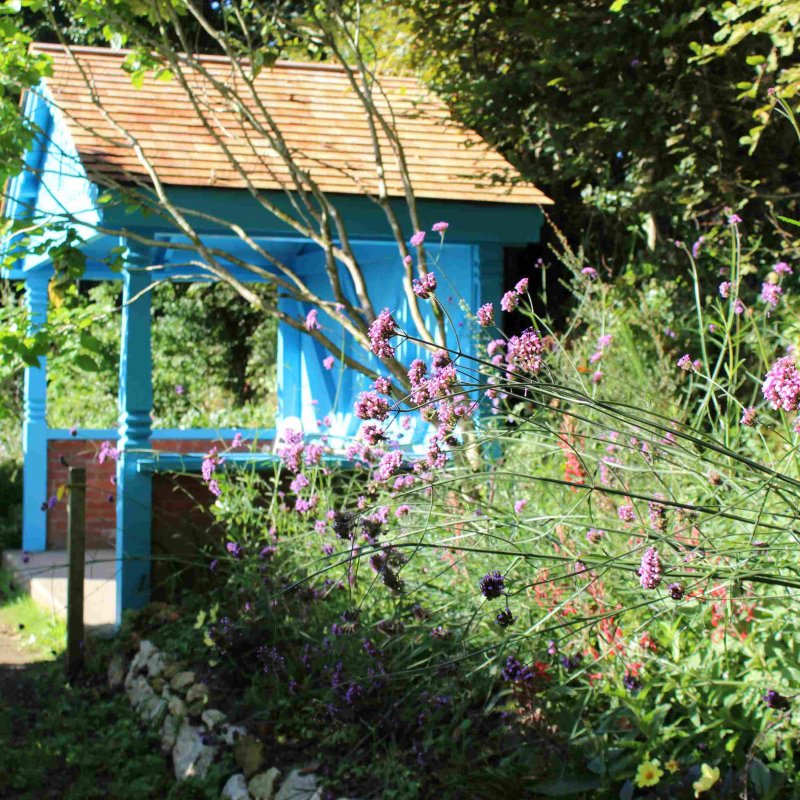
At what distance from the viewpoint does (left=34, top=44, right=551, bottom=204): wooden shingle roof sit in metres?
7.43

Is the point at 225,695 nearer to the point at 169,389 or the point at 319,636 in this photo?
the point at 319,636

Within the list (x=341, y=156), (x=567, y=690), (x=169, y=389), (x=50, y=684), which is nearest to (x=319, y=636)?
(x=567, y=690)

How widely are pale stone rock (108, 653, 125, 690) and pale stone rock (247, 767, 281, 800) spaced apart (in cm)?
220

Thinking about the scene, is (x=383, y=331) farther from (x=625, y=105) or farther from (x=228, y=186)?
(x=625, y=105)

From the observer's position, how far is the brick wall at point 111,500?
7.29 meters

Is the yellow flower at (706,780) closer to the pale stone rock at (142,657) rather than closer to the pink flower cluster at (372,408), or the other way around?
the pink flower cluster at (372,408)

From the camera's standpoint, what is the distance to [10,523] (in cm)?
1173

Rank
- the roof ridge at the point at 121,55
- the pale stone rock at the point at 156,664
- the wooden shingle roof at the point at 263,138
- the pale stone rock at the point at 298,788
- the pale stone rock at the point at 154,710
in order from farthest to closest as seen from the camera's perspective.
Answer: the roof ridge at the point at 121,55, the wooden shingle roof at the point at 263,138, the pale stone rock at the point at 156,664, the pale stone rock at the point at 154,710, the pale stone rock at the point at 298,788

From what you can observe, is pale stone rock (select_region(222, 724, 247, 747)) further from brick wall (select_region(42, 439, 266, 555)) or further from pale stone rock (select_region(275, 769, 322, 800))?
brick wall (select_region(42, 439, 266, 555))

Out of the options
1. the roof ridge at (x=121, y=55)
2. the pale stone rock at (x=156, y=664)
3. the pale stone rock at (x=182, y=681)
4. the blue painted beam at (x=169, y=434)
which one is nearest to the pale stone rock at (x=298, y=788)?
the pale stone rock at (x=182, y=681)

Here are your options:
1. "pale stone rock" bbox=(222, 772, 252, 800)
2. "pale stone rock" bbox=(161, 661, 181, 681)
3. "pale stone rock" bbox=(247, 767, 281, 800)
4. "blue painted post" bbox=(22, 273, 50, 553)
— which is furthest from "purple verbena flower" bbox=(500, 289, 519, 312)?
"blue painted post" bbox=(22, 273, 50, 553)

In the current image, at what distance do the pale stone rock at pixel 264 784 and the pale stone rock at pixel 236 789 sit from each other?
27 mm

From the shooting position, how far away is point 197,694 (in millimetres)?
5340

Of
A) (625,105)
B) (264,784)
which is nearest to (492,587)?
(264,784)
